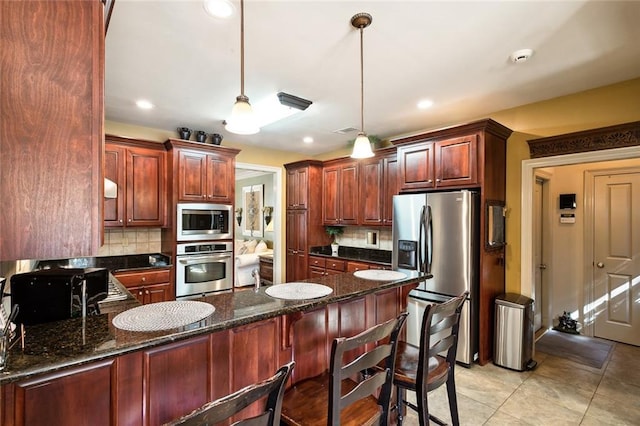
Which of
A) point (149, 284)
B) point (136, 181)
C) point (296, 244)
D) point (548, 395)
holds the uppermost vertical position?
point (136, 181)

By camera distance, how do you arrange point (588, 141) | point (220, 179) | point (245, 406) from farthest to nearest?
point (220, 179)
point (588, 141)
point (245, 406)

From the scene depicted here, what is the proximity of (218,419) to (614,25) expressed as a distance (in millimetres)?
3016

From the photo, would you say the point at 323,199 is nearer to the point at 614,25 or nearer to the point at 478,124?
the point at 478,124

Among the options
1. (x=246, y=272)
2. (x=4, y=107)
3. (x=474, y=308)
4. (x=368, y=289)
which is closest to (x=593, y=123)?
(x=474, y=308)

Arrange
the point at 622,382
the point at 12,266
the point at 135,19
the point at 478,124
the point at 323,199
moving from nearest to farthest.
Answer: the point at 135,19
the point at 12,266
the point at 622,382
the point at 478,124
the point at 323,199

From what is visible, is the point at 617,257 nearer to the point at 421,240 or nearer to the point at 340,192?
the point at 421,240

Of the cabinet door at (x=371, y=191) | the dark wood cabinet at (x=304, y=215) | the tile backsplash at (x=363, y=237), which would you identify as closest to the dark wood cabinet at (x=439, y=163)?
the cabinet door at (x=371, y=191)

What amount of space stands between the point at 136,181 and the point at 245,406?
3938 mm

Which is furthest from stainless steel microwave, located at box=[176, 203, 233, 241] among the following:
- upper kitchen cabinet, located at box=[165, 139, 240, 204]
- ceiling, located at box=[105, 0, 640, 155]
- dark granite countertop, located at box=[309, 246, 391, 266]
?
dark granite countertop, located at box=[309, 246, 391, 266]

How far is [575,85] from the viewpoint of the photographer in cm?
292

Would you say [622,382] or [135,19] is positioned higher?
[135,19]

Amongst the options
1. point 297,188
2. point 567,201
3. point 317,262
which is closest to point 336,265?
point 317,262

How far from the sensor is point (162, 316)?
51.8 inches

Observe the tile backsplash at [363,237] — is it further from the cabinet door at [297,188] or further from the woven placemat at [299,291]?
the woven placemat at [299,291]
